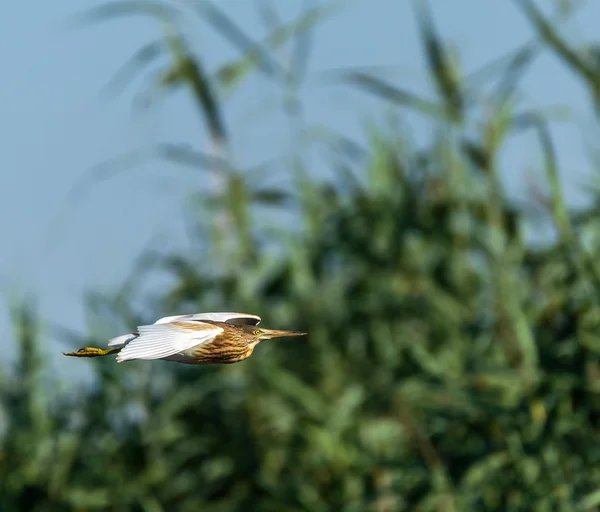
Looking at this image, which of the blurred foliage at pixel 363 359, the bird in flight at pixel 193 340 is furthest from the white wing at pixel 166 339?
the blurred foliage at pixel 363 359

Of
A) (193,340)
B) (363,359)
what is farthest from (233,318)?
(363,359)

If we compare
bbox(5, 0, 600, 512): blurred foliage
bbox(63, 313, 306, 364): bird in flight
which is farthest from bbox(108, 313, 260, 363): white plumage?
bbox(5, 0, 600, 512): blurred foliage

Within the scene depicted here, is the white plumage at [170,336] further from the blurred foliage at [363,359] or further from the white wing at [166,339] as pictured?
the blurred foliage at [363,359]

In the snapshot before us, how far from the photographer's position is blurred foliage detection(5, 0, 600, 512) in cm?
584

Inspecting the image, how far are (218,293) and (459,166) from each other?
1.45m

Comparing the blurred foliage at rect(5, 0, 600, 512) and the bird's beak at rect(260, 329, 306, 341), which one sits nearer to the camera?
the bird's beak at rect(260, 329, 306, 341)

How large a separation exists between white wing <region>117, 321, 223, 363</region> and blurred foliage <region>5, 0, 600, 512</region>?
4195 mm

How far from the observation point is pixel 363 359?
22.4 ft

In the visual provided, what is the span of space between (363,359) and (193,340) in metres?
5.60

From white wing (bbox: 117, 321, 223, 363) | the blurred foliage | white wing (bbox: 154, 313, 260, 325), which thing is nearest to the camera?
white wing (bbox: 117, 321, 223, 363)

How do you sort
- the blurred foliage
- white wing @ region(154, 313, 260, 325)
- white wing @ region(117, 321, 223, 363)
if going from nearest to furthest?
white wing @ region(117, 321, 223, 363) → white wing @ region(154, 313, 260, 325) → the blurred foliage

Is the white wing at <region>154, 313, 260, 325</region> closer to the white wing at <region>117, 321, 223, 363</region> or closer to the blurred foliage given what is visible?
the white wing at <region>117, 321, 223, 363</region>

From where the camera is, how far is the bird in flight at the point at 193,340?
1.17m

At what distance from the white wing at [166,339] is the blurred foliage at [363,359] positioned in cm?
419
